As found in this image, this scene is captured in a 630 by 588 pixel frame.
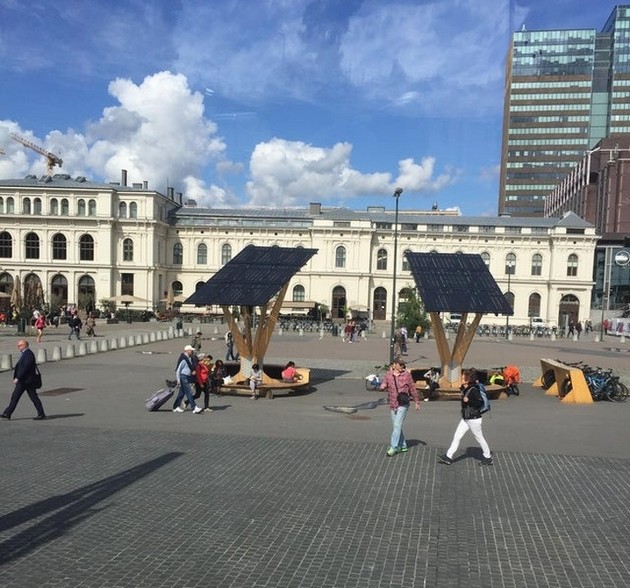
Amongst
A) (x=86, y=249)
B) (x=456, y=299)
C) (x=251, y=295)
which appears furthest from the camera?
(x=86, y=249)

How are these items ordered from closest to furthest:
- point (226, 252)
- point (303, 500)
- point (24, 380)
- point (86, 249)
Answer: point (303, 500) → point (24, 380) → point (86, 249) → point (226, 252)

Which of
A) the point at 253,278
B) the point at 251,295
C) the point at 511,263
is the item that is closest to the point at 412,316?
the point at 253,278

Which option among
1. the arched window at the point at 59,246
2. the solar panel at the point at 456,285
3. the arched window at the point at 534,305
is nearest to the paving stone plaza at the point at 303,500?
the solar panel at the point at 456,285

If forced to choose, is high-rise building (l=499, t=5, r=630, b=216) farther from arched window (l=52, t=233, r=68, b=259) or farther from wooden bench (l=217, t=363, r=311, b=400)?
wooden bench (l=217, t=363, r=311, b=400)

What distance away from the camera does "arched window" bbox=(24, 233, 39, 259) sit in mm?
66438

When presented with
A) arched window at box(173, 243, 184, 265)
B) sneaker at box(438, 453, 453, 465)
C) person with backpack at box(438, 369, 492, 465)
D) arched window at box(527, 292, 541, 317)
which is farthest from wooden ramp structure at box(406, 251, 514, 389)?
arched window at box(173, 243, 184, 265)

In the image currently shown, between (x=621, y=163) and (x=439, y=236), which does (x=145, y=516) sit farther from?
(x=621, y=163)

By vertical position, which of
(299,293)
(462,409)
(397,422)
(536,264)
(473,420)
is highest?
(536,264)

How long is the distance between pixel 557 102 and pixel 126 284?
339 ft

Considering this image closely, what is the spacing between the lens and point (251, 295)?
1761 centimetres

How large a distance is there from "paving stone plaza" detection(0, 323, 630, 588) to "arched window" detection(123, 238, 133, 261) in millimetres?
56385

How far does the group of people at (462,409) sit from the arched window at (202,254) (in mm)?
65685

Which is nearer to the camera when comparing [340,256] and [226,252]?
[340,256]

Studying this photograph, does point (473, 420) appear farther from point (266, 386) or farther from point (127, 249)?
point (127, 249)
